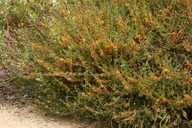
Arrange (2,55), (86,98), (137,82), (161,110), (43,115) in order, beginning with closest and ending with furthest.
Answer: (161,110) → (137,82) → (86,98) → (43,115) → (2,55)

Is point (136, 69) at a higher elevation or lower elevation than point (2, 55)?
lower

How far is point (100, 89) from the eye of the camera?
2.29 meters

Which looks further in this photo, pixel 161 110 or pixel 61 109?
pixel 61 109

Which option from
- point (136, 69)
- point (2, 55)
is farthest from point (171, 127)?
point (2, 55)

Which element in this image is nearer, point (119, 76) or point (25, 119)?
point (119, 76)

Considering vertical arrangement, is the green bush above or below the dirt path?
above

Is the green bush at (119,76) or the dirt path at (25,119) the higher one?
the green bush at (119,76)

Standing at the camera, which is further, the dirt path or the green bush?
the dirt path

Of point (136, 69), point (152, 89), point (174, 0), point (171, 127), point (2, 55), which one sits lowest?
point (171, 127)

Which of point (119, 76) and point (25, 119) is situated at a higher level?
point (119, 76)

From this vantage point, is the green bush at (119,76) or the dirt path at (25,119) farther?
the dirt path at (25,119)

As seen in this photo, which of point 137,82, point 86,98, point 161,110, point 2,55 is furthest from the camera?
point 2,55

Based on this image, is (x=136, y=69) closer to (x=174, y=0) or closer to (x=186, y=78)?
(x=186, y=78)

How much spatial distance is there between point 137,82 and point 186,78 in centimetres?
47
